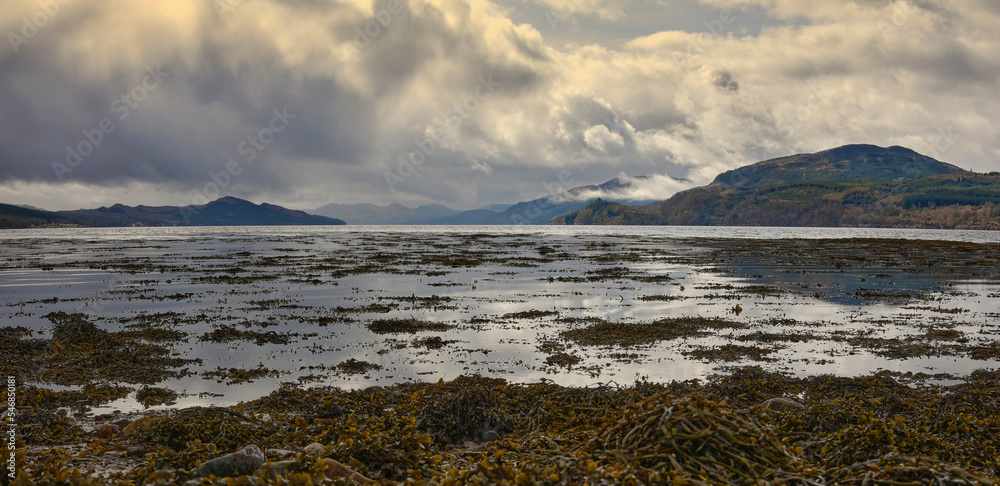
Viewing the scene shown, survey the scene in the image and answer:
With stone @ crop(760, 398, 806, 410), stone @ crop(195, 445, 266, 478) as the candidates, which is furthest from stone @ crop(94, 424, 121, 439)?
stone @ crop(760, 398, 806, 410)

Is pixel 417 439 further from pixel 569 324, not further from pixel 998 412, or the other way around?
pixel 569 324

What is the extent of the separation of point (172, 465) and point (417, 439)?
10.6ft

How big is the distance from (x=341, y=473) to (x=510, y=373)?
Answer: 8249 millimetres

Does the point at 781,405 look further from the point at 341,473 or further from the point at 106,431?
the point at 106,431

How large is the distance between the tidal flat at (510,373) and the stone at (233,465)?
0.75ft

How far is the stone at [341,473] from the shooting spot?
6021mm

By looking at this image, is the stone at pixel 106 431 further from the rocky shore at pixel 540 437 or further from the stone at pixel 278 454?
the stone at pixel 278 454

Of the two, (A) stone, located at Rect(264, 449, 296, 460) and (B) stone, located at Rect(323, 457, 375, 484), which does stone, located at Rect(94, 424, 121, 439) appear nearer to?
(A) stone, located at Rect(264, 449, 296, 460)

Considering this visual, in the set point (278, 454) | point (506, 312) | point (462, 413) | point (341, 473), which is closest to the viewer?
point (341, 473)

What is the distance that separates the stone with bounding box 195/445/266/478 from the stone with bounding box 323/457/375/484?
896 millimetres

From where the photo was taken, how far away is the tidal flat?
21.2ft

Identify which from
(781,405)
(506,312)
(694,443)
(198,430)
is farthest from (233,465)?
(506,312)

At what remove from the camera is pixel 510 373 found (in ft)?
46.2

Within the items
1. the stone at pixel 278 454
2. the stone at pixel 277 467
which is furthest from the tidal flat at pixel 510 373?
the stone at pixel 278 454
